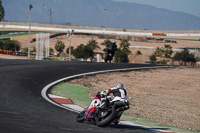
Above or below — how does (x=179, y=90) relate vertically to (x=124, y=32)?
below

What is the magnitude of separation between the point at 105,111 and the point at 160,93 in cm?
1130

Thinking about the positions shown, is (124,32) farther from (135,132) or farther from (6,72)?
(135,132)

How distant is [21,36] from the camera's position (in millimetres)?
107312

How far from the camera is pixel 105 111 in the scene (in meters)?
8.79

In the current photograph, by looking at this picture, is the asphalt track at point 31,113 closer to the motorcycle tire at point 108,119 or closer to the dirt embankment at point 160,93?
the motorcycle tire at point 108,119

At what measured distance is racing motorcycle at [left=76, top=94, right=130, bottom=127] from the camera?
8623 millimetres

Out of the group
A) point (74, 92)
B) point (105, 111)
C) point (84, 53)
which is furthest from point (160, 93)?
point (84, 53)

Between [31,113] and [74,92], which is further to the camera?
[74,92]

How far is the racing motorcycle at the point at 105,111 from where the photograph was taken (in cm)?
862

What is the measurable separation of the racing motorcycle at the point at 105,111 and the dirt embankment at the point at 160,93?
350 centimetres

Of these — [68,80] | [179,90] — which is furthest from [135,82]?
[68,80]

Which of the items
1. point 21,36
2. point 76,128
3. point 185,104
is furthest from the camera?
point 21,36

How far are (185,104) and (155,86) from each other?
15.7 ft

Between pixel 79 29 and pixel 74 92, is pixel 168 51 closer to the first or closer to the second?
pixel 79 29
